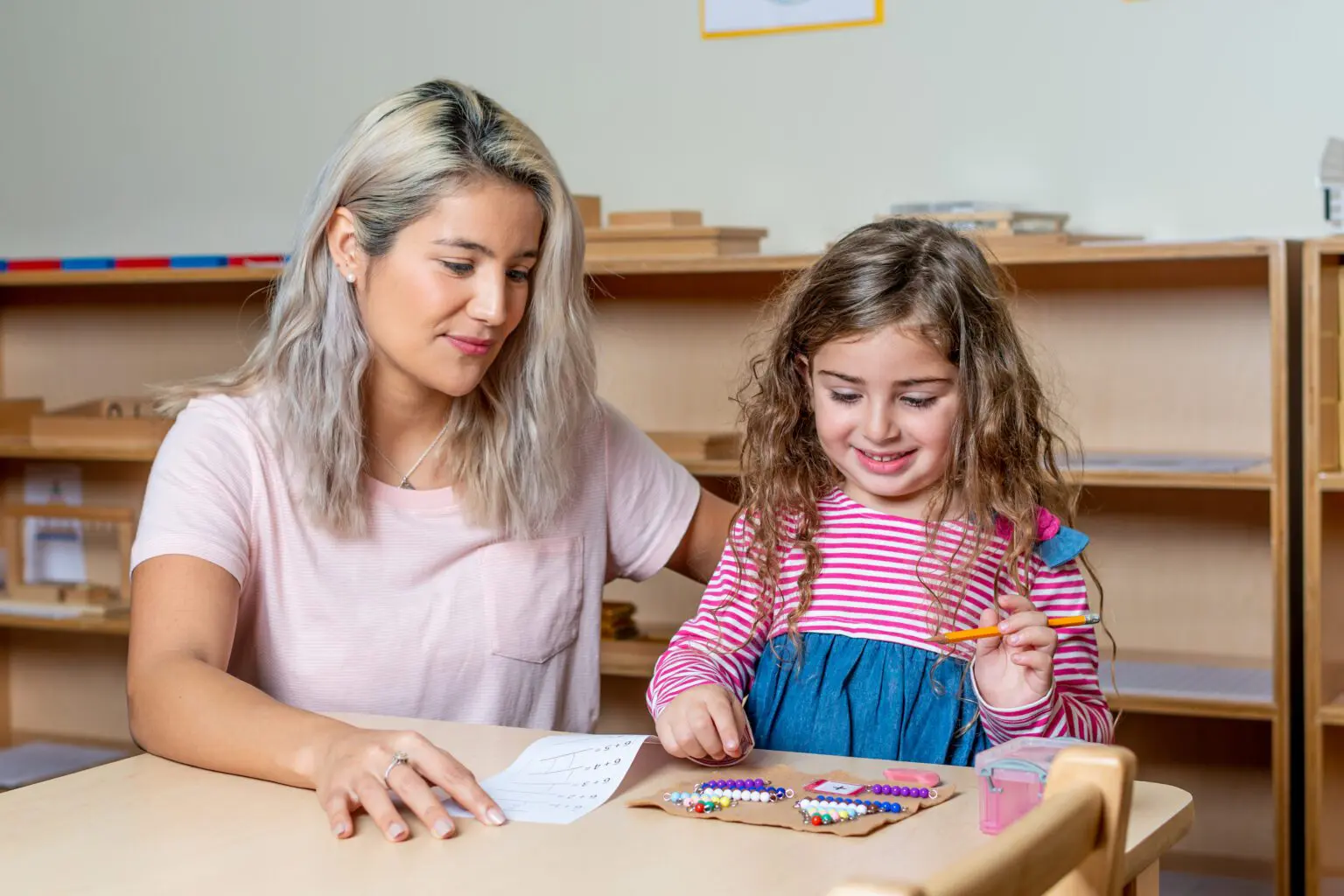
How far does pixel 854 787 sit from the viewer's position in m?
1.21

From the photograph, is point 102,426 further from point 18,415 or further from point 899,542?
point 899,542

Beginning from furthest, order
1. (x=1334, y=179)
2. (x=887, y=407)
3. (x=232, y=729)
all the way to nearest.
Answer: (x=1334, y=179)
(x=887, y=407)
(x=232, y=729)

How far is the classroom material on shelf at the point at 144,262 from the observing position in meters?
3.11

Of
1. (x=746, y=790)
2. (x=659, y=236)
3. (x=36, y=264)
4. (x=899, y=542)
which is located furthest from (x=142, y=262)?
(x=746, y=790)

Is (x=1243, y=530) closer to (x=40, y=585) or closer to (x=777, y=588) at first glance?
(x=777, y=588)

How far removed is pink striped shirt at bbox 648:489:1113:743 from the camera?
1.45m

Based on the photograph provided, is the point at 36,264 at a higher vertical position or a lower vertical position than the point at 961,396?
higher

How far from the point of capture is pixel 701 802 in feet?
3.90

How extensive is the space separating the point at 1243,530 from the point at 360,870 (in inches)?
80.5

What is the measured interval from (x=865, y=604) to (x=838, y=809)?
0.39 m

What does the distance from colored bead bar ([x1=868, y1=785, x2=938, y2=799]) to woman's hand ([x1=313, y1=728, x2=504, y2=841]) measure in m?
0.30

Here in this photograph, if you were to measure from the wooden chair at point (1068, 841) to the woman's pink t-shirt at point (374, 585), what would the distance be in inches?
40.4

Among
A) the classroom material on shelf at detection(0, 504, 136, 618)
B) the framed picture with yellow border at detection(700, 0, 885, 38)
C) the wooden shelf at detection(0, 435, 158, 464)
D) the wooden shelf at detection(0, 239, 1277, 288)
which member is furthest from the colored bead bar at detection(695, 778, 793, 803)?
the classroom material on shelf at detection(0, 504, 136, 618)

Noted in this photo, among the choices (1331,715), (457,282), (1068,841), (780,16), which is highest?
(780,16)
